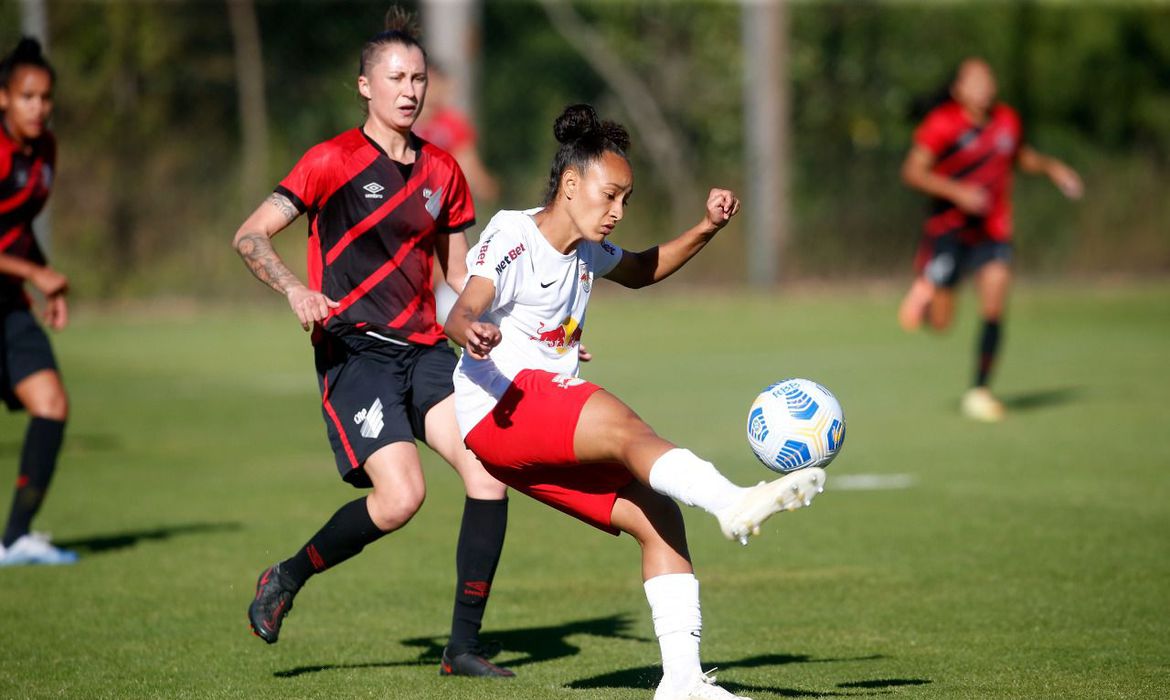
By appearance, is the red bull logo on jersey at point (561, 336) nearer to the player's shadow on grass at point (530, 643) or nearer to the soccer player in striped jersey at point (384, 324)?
the soccer player in striped jersey at point (384, 324)

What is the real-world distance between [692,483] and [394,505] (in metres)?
1.48

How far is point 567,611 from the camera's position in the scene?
253 inches

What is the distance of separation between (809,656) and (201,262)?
63.6 feet

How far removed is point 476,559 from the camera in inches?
218

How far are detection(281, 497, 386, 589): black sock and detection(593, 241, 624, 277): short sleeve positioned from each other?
1.20 metres

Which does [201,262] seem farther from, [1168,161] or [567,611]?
[567,611]

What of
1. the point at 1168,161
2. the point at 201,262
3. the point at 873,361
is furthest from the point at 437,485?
the point at 1168,161

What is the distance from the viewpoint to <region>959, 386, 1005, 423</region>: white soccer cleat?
1202cm

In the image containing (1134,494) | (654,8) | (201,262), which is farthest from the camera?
(654,8)

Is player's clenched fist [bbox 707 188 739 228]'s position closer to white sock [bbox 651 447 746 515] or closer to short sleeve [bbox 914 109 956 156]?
white sock [bbox 651 447 746 515]

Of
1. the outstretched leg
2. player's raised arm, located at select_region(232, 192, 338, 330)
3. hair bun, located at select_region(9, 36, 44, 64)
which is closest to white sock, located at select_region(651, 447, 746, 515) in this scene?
the outstretched leg

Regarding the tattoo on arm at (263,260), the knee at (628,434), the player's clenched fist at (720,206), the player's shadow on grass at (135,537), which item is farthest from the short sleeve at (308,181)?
the player's shadow on grass at (135,537)

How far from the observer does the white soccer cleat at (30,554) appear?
7488 mm

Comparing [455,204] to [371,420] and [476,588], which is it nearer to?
[371,420]
